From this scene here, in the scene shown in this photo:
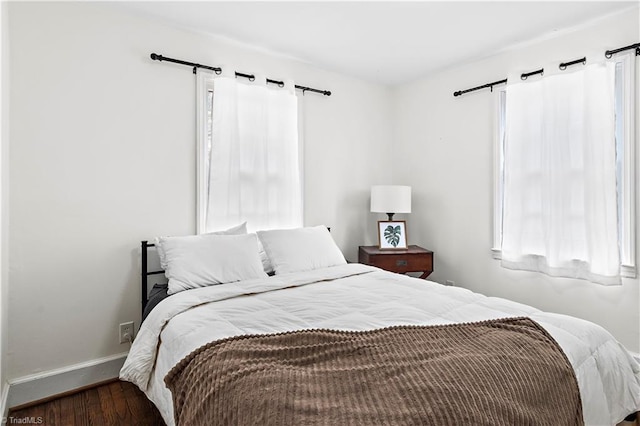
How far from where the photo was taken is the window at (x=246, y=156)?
2.92 meters

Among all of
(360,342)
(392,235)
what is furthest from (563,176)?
(360,342)

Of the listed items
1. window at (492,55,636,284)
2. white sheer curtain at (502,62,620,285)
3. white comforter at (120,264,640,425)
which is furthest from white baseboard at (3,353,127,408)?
window at (492,55,636,284)

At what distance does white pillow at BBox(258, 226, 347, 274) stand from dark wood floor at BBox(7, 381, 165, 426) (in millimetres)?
1205

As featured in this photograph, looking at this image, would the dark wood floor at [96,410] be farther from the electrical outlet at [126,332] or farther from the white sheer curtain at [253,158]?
the white sheer curtain at [253,158]

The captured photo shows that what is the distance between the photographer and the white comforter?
1528 mm

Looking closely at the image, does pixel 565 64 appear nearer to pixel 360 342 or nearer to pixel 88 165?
pixel 360 342

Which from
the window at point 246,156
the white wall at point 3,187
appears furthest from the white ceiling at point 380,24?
the white wall at point 3,187

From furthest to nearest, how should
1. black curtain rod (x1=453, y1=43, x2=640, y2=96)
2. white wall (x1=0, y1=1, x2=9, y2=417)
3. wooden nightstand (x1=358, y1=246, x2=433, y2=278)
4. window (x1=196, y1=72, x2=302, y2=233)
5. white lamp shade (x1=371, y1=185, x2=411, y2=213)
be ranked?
white lamp shade (x1=371, y1=185, x2=411, y2=213) → wooden nightstand (x1=358, y1=246, x2=433, y2=278) → window (x1=196, y1=72, x2=302, y2=233) → black curtain rod (x1=453, y1=43, x2=640, y2=96) → white wall (x1=0, y1=1, x2=9, y2=417)

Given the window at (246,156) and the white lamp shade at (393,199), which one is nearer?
the window at (246,156)

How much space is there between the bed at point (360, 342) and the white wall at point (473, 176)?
1.24 metres

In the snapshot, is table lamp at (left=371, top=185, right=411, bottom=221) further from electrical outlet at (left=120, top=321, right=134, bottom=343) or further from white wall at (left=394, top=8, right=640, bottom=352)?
electrical outlet at (left=120, top=321, right=134, bottom=343)

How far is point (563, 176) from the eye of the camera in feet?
9.20

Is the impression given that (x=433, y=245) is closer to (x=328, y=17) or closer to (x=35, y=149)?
(x=328, y=17)

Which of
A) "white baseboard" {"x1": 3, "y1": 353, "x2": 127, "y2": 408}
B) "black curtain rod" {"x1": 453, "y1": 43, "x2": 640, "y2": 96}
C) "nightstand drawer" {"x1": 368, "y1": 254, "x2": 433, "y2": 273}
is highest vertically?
"black curtain rod" {"x1": 453, "y1": 43, "x2": 640, "y2": 96}
